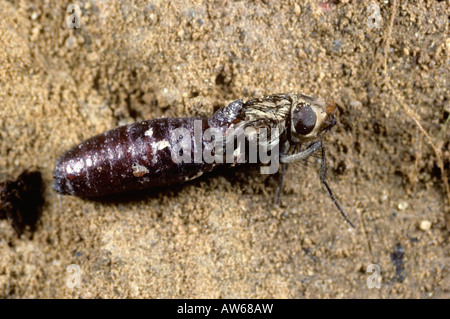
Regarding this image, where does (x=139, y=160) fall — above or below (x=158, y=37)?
below

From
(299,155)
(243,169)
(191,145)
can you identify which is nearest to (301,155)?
(299,155)

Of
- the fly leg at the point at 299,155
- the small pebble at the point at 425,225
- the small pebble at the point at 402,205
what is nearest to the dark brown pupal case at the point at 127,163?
the fly leg at the point at 299,155

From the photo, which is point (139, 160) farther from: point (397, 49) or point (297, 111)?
point (397, 49)

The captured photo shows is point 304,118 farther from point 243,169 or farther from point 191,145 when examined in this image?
point 191,145

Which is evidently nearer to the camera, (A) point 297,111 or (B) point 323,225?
(A) point 297,111

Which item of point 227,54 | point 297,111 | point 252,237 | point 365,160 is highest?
point 227,54

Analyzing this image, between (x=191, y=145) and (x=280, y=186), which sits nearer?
(x=191, y=145)

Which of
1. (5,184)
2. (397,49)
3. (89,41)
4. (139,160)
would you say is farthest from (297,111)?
(5,184)
